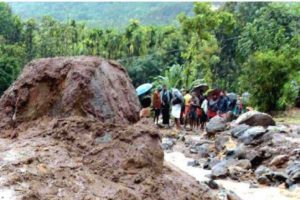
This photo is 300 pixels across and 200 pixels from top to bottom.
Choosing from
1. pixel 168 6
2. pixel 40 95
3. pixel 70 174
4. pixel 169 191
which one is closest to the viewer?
pixel 70 174

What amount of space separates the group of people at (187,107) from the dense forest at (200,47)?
10.5 ft

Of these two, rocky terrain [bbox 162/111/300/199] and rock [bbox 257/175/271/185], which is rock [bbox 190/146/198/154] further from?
rock [bbox 257/175/271/185]

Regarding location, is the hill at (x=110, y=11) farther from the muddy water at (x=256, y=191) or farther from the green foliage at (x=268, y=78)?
the muddy water at (x=256, y=191)

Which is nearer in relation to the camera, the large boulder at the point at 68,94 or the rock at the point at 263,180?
the large boulder at the point at 68,94

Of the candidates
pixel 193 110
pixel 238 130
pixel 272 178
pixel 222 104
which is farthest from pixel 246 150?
pixel 222 104

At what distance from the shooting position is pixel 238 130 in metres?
13.3

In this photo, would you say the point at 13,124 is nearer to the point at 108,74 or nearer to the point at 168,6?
the point at 108,74

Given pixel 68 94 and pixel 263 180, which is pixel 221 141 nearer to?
pixel 263 180

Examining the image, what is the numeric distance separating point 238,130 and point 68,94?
9.83 meters

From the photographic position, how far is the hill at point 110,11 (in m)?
95.9

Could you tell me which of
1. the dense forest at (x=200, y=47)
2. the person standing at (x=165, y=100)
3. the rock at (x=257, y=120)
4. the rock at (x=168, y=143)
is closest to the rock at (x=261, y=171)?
the rock at (x=168, y=143)

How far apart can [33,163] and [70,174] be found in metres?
0.24

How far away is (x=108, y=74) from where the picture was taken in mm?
4207

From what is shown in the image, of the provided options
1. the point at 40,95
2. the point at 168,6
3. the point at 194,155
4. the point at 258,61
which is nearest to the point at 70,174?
the point at 40,95
